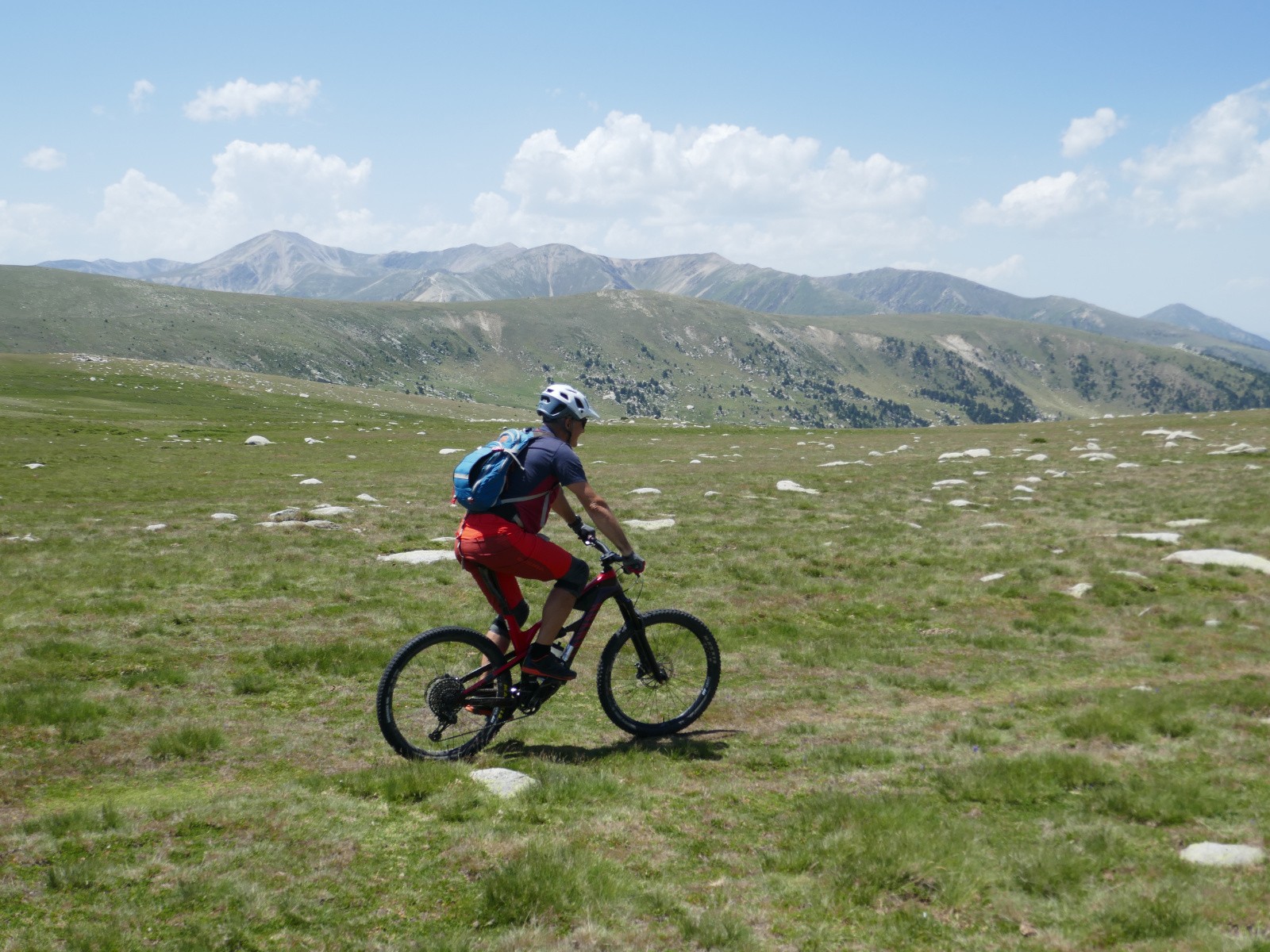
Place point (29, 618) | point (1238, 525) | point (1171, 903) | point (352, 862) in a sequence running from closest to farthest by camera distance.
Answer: point (1171, 903), point (352, 862), point (29, 618), point (1238, 525)

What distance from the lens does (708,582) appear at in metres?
19.3

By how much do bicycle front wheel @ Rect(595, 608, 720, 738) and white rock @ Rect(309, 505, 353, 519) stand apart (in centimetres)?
1952

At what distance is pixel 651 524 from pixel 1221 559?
15.5 m

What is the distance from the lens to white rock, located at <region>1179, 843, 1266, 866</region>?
A: 23.0 feet

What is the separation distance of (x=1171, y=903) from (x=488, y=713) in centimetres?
723

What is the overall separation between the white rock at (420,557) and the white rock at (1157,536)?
1926 centimetres

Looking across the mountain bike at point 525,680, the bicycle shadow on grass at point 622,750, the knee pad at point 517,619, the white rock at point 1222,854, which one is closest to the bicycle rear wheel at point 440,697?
the mountain bike at point 525,680

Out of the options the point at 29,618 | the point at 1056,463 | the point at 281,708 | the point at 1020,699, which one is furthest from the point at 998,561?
the point at 1056,463

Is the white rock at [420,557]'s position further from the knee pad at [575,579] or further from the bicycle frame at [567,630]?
the knee pad at [575,579]

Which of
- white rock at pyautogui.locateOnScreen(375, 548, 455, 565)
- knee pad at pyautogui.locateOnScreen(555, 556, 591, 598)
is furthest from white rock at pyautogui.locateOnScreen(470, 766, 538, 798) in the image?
white rock at pyautogui.locateOnScreen(375, 548, 455, 565)

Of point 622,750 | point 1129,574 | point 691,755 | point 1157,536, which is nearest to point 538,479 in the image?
point 622,750

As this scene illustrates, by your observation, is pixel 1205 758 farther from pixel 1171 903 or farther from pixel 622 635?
pixel 622 635

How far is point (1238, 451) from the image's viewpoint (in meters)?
44.8

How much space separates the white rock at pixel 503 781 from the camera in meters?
8.48
